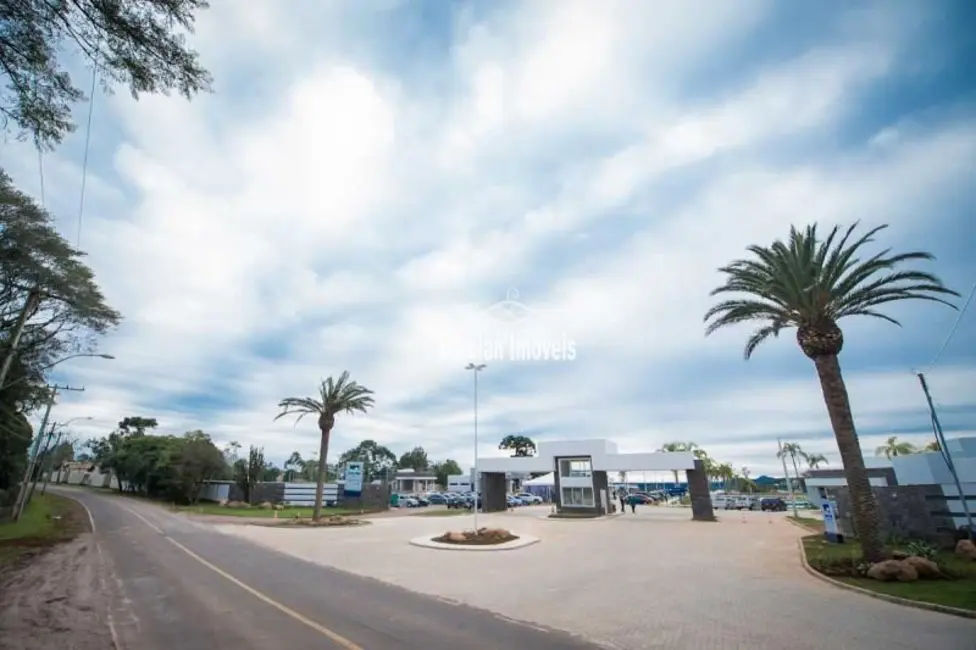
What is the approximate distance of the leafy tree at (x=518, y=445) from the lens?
116 m

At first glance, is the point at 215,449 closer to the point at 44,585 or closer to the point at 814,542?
the point at 44,585

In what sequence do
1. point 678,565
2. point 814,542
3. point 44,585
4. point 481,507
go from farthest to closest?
point 481,507 < point 814,542 < point 678,565 < point 44,585

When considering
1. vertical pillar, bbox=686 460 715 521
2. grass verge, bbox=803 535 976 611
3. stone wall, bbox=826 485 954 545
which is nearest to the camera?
grass verge, bbox=803 535 976 611

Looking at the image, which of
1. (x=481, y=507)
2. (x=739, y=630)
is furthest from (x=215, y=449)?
(x=739, y=630)

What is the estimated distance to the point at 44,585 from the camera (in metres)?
12.2

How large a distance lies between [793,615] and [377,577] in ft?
35.6

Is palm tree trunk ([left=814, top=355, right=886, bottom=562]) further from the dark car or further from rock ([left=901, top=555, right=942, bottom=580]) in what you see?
the dark car

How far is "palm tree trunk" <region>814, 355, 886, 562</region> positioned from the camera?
565 inches

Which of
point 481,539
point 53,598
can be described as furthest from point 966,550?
point 53,598

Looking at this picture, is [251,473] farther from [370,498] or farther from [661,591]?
[661,591]

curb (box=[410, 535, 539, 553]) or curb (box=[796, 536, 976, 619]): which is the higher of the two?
curb (box=[796, 536, 976, 619])

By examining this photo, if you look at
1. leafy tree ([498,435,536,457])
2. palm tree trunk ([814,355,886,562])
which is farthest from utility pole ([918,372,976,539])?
leafy tree ([498,435,536,457])

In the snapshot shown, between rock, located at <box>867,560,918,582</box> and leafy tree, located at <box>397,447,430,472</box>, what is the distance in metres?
146

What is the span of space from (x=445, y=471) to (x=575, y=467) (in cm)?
9380
